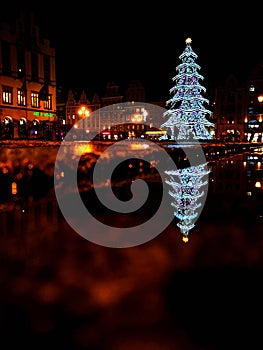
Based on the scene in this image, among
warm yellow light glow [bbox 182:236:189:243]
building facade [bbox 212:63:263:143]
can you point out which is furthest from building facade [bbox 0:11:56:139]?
building facade [bbox 212:63:263:143]

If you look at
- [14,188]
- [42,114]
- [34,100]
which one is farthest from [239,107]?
[14,188]

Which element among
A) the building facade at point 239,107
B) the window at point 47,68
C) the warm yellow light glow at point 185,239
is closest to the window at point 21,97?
the window at point 47,68

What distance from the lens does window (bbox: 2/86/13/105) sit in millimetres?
38406

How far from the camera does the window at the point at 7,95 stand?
38406 mm

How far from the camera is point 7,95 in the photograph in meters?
38.9

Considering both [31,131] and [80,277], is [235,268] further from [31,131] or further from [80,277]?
[31,131]

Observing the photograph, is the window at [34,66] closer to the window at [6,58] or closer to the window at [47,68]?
the window at [47,68]

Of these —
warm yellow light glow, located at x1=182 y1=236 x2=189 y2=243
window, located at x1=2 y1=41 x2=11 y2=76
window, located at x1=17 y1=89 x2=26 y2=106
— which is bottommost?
warm yellow light glow, located at x1=182 y1=236 x2=189 y2=243

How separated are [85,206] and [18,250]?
3.49 metres

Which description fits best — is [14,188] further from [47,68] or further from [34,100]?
[47,68]

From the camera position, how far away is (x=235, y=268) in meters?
4.69

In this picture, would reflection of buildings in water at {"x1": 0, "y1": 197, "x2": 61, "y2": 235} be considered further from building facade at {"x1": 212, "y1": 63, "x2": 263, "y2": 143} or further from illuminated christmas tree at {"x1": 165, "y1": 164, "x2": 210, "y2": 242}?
building facade at {"x1": 212, "y1": 63, "x2": 263, "y2": 143}

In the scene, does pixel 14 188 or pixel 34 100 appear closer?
pixel 14 188

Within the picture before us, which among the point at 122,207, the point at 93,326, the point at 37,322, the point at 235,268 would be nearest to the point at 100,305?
the point at 93,326
